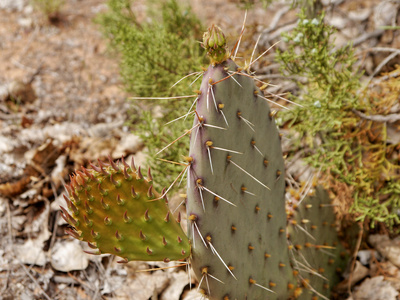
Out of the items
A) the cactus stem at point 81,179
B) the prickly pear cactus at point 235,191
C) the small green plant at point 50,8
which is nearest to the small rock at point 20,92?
the small green plant at point 50,8

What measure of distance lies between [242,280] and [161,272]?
0.92 metres

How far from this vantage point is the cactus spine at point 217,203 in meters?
1.51

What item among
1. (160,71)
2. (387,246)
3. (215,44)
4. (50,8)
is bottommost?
(387,246)

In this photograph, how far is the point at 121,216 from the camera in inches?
60.3

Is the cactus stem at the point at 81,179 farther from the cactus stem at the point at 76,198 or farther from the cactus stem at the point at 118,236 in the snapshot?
the cactus stem at the point at 118,236

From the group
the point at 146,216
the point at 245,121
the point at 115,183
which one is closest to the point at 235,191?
the point at 245,121

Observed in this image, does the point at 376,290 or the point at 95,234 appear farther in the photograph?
the point at 376,290

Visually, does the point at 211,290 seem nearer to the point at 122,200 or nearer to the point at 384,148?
the point at 122,200

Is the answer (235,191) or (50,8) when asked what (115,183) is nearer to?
(235,191)

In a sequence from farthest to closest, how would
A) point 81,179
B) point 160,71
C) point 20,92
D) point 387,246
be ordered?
point 20,92 → point 160,71 → point 387,246 → point 81,179

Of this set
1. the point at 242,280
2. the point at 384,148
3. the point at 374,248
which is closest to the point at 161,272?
the point at 242,280

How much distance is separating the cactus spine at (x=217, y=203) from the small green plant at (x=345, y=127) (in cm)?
70

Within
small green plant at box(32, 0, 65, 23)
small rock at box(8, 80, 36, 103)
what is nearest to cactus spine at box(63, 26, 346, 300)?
small rock at box(8, 80, 36, 103)

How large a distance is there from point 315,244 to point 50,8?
458cm
